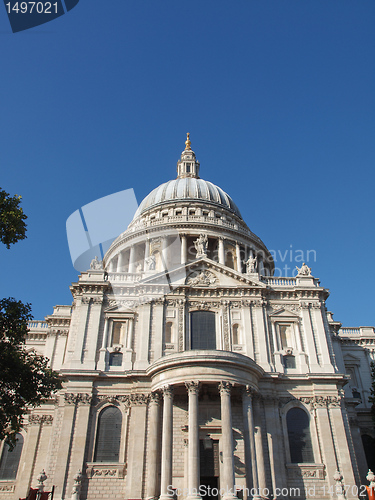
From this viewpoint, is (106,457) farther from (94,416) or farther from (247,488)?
(247,488)

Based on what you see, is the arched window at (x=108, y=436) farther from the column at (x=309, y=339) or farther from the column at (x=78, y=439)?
the column at (x=309, y=339)

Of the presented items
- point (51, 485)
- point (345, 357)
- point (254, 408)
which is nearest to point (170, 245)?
point (345, 357)

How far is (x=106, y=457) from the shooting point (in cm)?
2900

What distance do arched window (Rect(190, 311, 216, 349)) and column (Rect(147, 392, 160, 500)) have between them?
18.1ft

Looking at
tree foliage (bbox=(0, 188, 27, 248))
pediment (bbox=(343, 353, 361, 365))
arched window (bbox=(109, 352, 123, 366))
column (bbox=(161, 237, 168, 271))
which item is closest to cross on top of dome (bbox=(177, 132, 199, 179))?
column (bbox=(161, 237, 168, 271))

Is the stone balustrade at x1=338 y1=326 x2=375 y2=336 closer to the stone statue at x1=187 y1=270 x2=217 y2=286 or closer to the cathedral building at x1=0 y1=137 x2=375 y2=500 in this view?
the cathedral building at x1=0 y1=137 x2=375 y2=500

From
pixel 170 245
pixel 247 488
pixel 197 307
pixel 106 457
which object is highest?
pixel 170 245

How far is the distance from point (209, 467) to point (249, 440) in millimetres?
3481

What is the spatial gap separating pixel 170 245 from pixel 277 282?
17975 mm

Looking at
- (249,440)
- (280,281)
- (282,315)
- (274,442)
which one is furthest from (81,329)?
(280,281)

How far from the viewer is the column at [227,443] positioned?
2466 cm

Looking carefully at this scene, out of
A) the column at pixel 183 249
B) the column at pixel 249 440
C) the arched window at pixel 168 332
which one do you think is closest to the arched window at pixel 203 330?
the arched window at pixel 168 332

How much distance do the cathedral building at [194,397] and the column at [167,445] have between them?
63mm

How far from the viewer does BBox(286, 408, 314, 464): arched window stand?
29.6m
